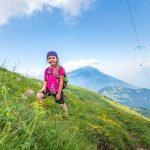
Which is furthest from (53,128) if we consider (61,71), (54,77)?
(54,77)

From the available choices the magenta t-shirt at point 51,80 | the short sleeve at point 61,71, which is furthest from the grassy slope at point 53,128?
the short sleeve at point 61,71

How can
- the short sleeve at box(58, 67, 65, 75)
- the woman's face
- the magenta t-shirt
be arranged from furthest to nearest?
the magenta t-shirt → the short sleeve at box(58, 67, 65, 75) → the woman's face

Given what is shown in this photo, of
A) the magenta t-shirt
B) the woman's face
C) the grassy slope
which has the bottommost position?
the grassy slope

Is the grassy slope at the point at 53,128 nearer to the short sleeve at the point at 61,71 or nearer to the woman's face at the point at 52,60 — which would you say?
the short sleeve at the point at 61,71

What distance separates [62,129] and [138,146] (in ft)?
36.8

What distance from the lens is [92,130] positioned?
13.7 meters

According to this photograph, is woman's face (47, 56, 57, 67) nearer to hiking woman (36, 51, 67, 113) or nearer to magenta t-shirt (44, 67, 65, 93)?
hiking woman (36, 51, 67, 113)

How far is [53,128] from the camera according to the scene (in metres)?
7.15

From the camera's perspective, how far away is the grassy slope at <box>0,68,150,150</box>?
5.18 metres

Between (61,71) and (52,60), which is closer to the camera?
(52,60)

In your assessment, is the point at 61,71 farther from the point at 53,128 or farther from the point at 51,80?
the point at 53,128

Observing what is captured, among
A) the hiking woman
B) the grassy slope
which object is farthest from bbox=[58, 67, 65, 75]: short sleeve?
the grassy slope

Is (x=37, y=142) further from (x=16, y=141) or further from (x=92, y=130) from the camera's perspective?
(x=92, y=130)

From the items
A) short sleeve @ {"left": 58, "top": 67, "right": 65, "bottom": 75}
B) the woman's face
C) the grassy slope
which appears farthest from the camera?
short sleeve @ {"left": 58, "top": 67, "right": 65, "bottom": 75}
